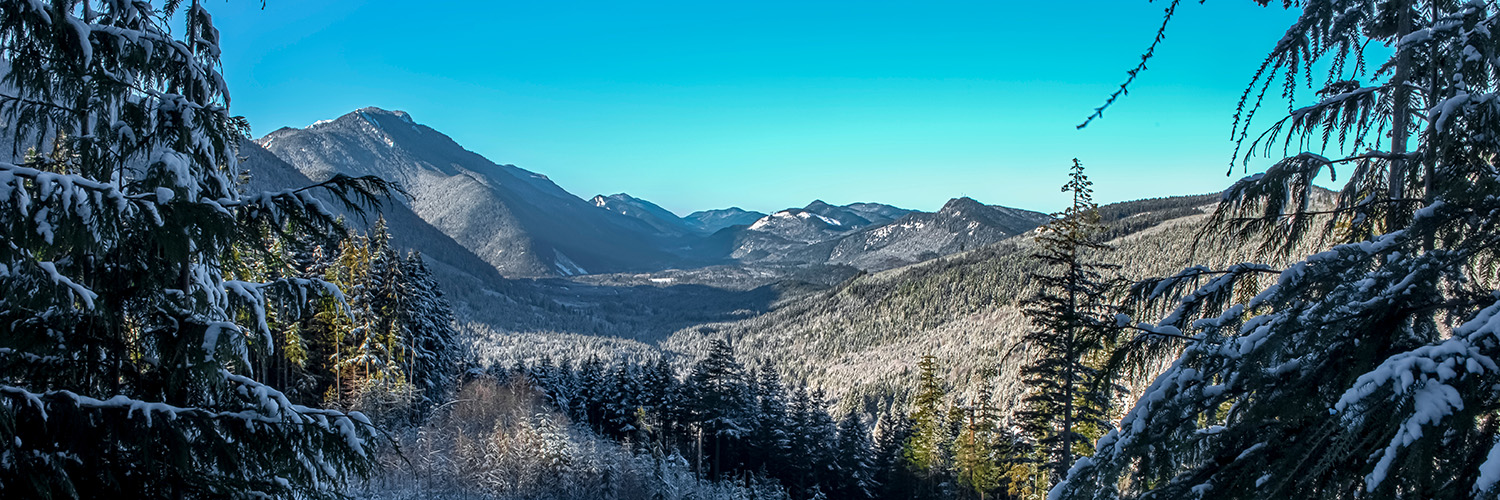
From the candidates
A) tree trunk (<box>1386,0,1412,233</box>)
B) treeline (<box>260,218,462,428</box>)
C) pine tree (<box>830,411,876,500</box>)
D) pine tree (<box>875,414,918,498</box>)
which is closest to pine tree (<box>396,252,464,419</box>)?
treeline (<box>260,218,462,428</box>)

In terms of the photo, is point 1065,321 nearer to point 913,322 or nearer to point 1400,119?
point 1400,119

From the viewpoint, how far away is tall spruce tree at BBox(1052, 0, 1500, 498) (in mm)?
2320

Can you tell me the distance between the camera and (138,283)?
5.36m

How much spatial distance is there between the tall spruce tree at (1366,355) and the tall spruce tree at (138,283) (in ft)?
16.1

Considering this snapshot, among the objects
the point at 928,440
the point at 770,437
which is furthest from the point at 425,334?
the point at 928,440

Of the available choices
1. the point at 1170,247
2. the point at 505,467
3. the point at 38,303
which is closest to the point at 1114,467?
the point at 38,303

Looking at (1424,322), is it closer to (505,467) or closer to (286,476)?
(286,476)

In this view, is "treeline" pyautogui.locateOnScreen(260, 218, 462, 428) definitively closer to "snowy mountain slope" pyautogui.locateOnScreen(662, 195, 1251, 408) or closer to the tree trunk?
the tree trunk

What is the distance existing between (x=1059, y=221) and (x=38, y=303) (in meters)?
13.2

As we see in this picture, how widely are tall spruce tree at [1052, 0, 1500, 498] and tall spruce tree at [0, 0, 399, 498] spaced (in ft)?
16.1

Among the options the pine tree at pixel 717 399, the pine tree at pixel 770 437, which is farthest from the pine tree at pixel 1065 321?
the pine tree at pixel 770 437

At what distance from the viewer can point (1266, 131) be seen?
15.4ft

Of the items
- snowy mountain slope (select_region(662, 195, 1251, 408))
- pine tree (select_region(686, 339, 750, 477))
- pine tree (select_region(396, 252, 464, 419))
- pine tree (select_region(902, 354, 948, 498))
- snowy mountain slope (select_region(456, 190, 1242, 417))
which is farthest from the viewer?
snowy mountain slope (select_region(456, 190, 1242, 417))

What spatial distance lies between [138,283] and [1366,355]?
743cm
